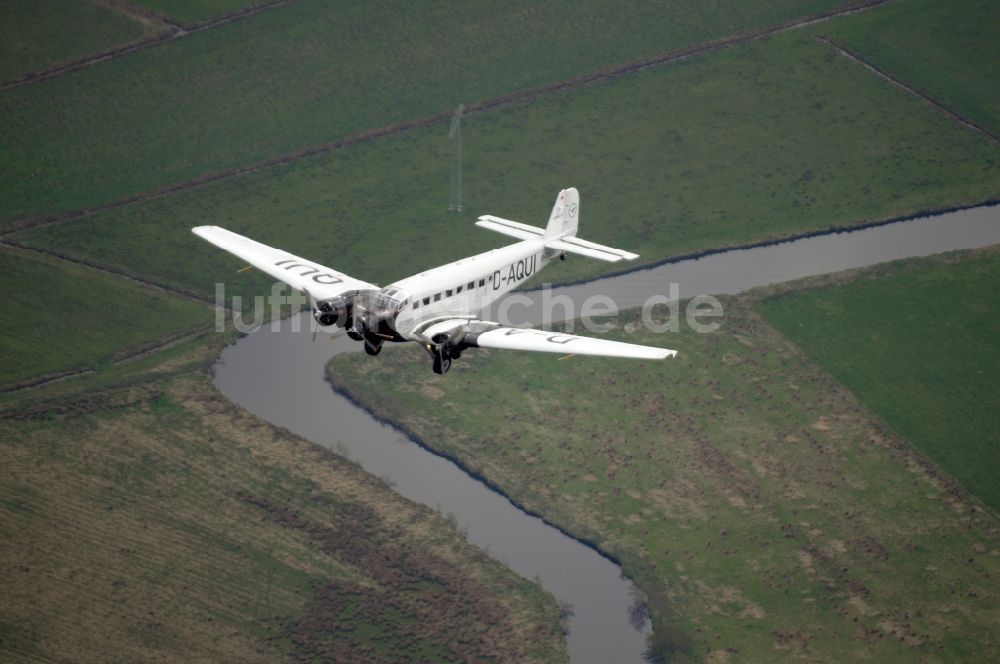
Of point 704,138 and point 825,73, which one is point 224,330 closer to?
point 704,138

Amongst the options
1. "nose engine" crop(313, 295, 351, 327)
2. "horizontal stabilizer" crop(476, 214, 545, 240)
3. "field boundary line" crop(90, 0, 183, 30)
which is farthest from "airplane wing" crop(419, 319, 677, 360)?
"field boundary line" crop(90, 0, 183, 30)

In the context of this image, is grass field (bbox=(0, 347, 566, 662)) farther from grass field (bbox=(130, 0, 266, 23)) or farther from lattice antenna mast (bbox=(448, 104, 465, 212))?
grass field (bbox=(130, 0, 266, 23))

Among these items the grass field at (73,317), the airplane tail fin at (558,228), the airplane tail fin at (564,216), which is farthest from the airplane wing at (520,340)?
the grass field at (73,317)

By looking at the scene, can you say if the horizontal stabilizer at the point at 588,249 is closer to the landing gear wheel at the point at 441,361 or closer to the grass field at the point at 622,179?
the landing gear wheel at the point at 441,361

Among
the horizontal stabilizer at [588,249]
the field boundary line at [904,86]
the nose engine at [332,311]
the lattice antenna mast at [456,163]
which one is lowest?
the nose engine at [332,311]

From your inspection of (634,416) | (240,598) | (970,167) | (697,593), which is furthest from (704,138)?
(240,598)

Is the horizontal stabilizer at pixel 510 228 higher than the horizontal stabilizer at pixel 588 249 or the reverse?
higher
